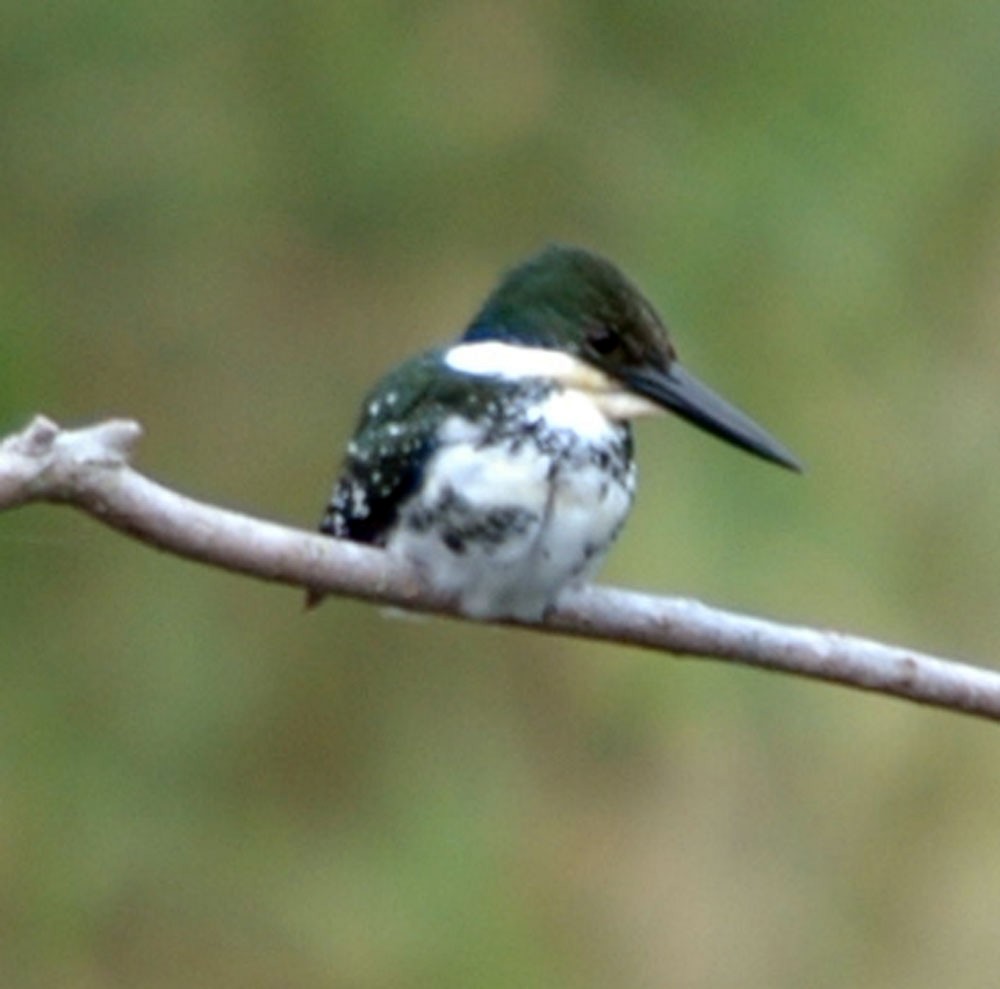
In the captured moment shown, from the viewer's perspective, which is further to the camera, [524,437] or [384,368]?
[384,368]

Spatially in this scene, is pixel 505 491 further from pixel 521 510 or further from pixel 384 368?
pixel 384 368

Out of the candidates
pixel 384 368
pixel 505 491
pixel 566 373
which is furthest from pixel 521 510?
pixel 384 368

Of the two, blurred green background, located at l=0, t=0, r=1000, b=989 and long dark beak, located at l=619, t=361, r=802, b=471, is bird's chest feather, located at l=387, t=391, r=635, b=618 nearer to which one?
long dark beak, located at l=619, t=361, r=802, b=471

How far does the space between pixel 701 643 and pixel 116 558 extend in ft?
7.35

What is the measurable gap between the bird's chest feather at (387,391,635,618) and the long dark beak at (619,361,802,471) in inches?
2.9

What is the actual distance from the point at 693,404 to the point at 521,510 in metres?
0.20

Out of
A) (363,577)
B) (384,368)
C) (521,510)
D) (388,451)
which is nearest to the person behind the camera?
(363,577)

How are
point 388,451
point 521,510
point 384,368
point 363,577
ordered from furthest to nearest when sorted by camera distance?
point 384,368 → point 388,451 → point 521,510 → point 363,577

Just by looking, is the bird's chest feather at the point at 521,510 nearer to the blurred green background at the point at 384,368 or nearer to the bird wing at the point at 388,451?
the bird wing at the point at 388,451

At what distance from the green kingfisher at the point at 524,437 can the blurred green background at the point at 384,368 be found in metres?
1.55

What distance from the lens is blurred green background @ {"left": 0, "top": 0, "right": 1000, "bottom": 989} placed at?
16.0ft

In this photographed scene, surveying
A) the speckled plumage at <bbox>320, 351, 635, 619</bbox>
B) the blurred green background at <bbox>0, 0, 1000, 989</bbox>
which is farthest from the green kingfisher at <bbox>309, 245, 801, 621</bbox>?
the blurred green background at <bbox>0, 0, 1000, 989</bbox>

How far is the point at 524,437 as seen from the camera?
10.0ft

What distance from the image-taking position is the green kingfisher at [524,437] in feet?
9.96
